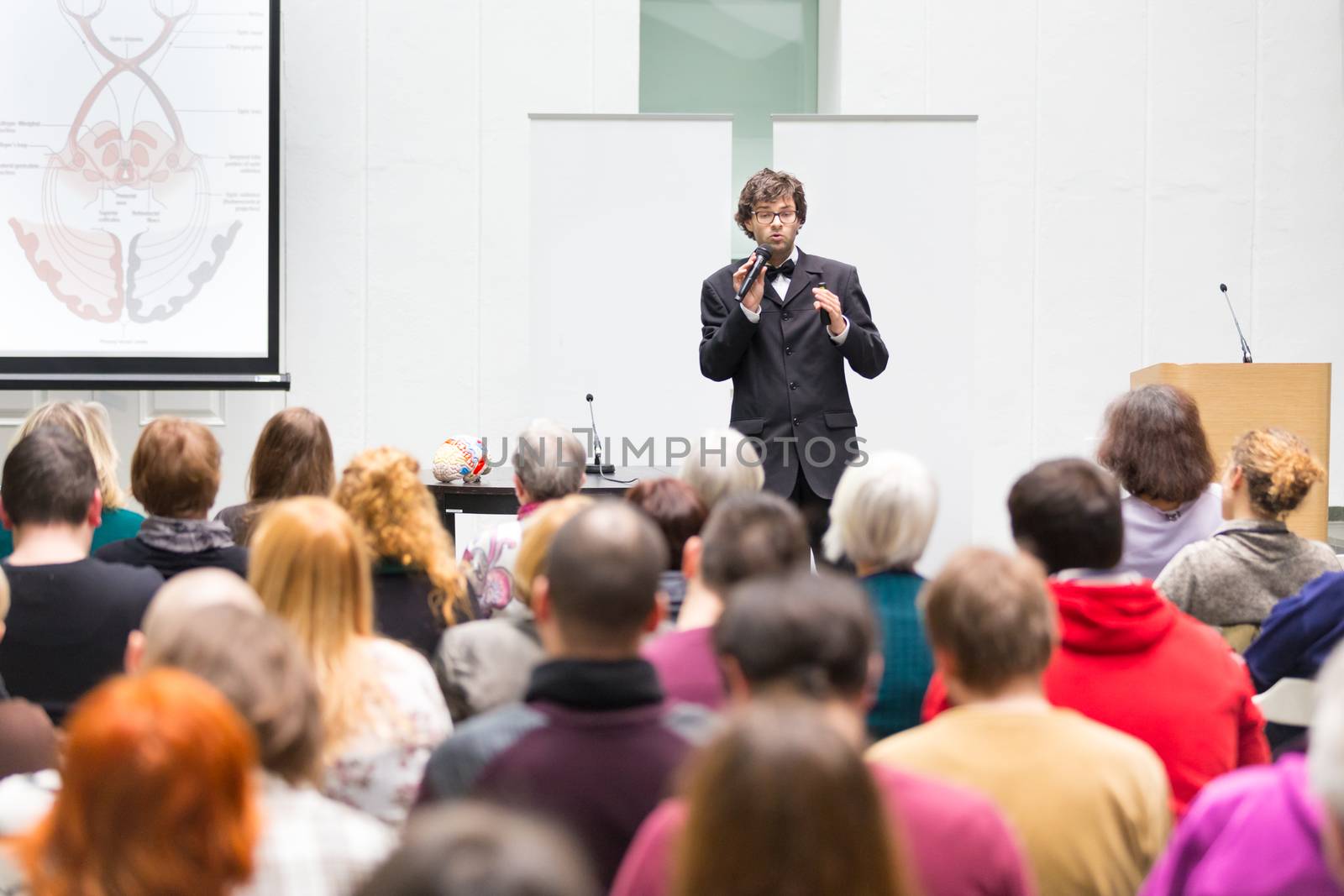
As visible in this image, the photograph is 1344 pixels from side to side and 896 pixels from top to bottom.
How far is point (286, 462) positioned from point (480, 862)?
7.62 feet

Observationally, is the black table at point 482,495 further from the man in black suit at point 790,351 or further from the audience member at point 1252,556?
the audience member at point 1252,556

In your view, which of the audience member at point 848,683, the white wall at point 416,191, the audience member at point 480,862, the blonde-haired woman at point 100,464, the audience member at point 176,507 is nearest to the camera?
the audience member at point 480,862

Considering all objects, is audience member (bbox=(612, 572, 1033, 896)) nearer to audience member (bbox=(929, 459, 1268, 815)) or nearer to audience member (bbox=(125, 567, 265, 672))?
audience member (bbox=(125, 567, 265, 672))

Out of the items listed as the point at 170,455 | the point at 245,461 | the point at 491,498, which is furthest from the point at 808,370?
the point at 245,461

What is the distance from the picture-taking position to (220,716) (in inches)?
37.4

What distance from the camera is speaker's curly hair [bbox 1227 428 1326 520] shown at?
2639 mm

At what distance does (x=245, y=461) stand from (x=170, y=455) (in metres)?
3.90

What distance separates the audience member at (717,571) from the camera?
5.93 ft

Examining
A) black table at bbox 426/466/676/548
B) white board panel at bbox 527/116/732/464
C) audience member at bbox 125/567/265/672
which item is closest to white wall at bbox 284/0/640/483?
white board panel at bbox 527/116/732/464

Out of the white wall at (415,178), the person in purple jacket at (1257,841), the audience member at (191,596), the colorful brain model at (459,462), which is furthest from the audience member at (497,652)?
the white wall at (415,178)

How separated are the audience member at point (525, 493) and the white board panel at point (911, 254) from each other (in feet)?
Answer: 9.47

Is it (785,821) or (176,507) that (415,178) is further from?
(785,821)

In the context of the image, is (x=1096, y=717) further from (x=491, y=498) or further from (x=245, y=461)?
(x=245, y=461)

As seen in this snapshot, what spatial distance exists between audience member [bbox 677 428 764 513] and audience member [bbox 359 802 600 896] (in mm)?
1743
